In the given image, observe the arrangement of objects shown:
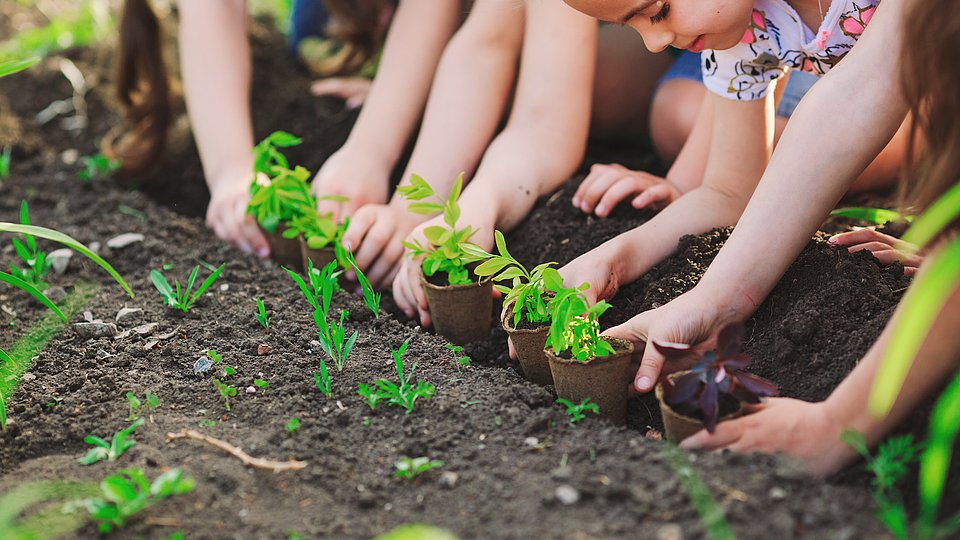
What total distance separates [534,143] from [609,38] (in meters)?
0.72

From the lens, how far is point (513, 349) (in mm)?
1840

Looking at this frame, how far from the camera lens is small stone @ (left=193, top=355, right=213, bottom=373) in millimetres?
1831

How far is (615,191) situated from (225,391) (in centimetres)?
102

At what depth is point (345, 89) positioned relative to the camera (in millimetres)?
3336

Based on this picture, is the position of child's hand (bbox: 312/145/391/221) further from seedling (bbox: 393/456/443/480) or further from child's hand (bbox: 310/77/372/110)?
seedling (bbox: 393/456/443/480)

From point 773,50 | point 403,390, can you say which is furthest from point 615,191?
point 403,390

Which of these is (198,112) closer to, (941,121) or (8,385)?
(8,385)

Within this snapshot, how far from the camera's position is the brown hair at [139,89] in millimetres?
3062

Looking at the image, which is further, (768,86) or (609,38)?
(609,38)

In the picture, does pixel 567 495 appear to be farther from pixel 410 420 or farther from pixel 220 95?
pixel 220 95

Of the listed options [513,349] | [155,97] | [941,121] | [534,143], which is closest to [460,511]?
[513,349]

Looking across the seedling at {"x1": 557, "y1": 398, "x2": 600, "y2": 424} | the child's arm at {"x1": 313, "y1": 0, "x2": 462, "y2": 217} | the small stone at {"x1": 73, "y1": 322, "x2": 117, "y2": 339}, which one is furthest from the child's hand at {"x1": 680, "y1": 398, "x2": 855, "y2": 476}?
the child's arm at {"x1": 313, "y1": 0, "x2": 462, "y2": 217}

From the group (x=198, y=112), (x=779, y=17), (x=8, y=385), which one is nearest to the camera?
(x=8, y=385)

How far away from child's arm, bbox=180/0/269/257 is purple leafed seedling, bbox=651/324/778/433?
1.51 meters
